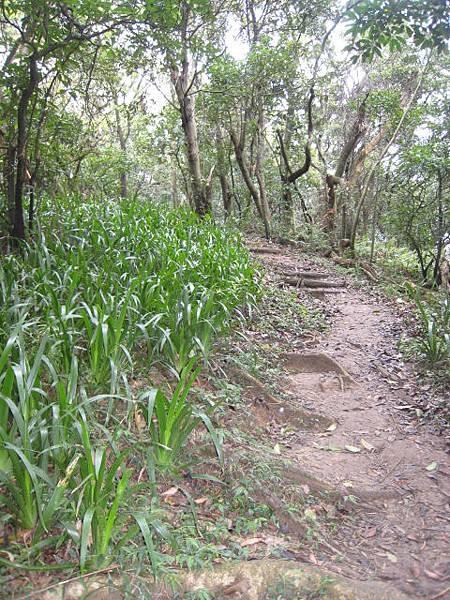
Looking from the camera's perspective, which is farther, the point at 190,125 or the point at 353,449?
the point at 190,125

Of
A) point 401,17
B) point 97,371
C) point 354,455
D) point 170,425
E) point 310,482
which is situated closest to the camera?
point 170,425

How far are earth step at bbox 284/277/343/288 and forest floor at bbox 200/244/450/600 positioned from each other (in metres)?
1.88

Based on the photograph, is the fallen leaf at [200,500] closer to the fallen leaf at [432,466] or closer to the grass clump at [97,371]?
the grass clump at [97,371]

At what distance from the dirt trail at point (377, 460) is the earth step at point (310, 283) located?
1958 mm

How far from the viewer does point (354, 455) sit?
338cm

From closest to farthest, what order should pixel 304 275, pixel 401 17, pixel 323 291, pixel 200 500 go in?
pixel 200 500
pixel 401 17
pixel 323 291
pixel 304 275

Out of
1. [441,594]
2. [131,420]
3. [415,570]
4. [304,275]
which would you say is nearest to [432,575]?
[415,570]

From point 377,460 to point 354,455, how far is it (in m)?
0.17

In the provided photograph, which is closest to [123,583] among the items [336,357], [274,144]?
[336,357]

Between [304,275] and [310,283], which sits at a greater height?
[304,275]

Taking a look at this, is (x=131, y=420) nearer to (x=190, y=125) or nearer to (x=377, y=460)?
(x=377, y=460)

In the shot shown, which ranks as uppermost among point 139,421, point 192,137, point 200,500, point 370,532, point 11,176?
point 192,137

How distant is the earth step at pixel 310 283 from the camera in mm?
7867

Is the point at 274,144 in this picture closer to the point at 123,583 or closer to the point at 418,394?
the point at 418,394
